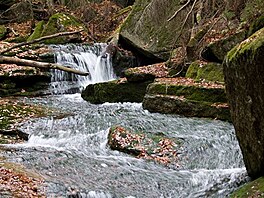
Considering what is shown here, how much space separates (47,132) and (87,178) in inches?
130

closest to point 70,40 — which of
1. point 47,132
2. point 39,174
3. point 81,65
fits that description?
point 81,65

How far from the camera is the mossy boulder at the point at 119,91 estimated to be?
12.5m

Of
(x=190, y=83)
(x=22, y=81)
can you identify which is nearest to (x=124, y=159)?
(x=190, y=83)

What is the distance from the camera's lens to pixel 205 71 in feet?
37.6

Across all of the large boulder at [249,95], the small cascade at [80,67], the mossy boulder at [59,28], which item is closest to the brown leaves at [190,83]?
the small cascade at [80,67]

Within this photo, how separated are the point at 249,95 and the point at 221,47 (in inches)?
277

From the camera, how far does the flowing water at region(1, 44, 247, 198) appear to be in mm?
5704

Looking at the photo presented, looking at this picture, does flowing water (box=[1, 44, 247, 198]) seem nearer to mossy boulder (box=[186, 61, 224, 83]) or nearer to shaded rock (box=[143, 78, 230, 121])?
shaded rock (box=[143, 78, 230, 121])

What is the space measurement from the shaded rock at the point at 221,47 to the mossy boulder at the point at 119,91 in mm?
2260

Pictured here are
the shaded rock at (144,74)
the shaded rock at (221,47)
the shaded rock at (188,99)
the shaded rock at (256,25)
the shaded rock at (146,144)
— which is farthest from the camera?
the shaded rock at (144,74)

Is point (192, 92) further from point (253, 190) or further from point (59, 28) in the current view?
point (59, 28)

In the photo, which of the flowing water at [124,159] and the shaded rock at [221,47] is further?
the shaded rock at [221,47]

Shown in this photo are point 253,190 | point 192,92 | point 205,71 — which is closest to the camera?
point 253,190

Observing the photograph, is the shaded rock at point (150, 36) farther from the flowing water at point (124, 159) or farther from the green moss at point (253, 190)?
the green moss at point (253, 190)
